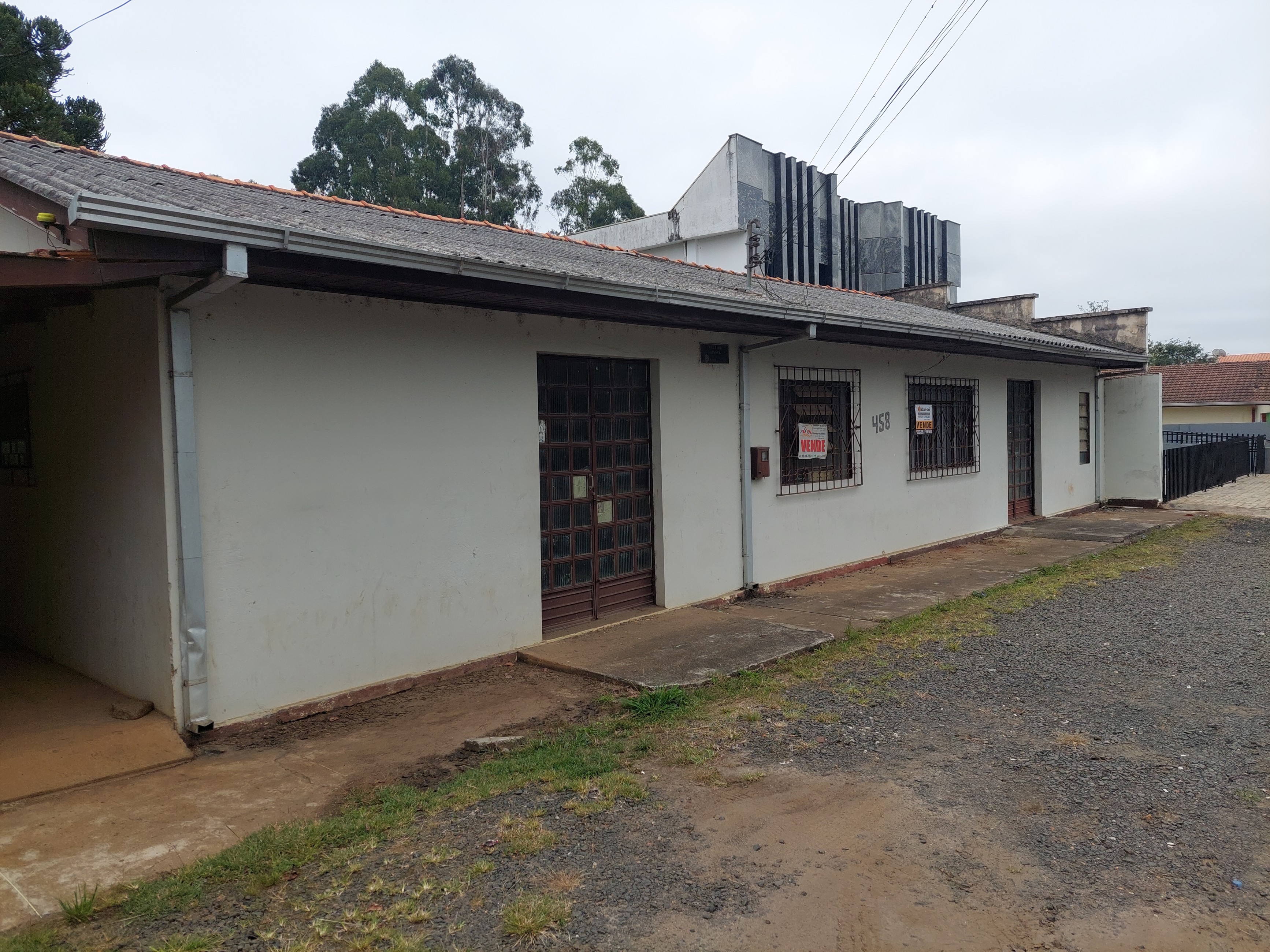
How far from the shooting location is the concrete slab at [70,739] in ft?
13.5

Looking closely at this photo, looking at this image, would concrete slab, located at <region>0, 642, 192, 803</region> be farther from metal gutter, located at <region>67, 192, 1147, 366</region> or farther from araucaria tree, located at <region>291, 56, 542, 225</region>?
araucaria tree, located at <region>291, 56, 542, 225</region>

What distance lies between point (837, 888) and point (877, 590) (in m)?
→ 5.67

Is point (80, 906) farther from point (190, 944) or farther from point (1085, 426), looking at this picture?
point (1085, 426)

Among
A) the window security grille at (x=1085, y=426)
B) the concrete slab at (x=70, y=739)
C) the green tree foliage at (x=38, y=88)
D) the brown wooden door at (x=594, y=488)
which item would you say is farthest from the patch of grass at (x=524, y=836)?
the green tree foliage at (x=38, y=88)

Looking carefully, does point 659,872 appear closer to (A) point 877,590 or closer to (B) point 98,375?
(B) point 98,375

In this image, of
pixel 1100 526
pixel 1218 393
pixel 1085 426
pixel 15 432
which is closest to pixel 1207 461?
pixel 1085 426

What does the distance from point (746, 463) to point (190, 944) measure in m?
6.09

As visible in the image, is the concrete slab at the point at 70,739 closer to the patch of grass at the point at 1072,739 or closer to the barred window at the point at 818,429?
the patch of grass at the point at 1072,739

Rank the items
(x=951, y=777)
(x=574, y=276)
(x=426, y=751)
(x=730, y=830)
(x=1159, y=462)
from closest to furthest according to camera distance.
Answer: (x=730, y=830)
(x=951, y=777)
(x=426, y=751)
(x=574, y=276)
(x=1159, y=462)

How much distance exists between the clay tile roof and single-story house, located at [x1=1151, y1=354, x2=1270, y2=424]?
1 centimetres

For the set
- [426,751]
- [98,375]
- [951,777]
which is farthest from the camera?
[98,375]

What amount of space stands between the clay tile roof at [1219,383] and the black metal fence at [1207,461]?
7939 millimetres

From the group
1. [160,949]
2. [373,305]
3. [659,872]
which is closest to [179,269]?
[373,305]

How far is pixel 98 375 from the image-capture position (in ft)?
16.7
